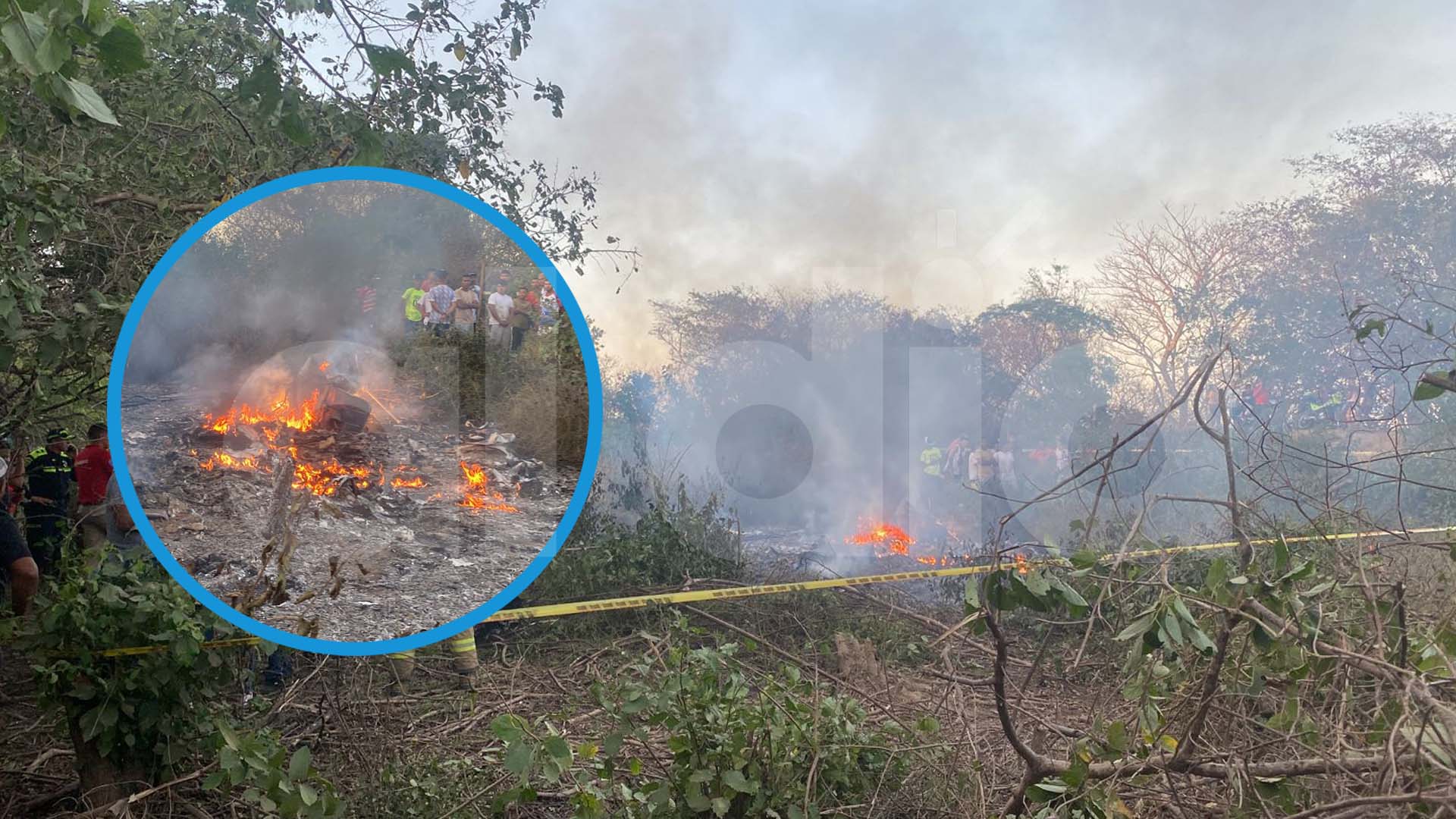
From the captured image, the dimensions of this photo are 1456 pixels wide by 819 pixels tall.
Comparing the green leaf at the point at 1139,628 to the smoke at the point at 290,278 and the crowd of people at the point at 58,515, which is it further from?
the crowd of people at the point at 58,515

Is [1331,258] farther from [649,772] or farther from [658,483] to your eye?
[649,772]

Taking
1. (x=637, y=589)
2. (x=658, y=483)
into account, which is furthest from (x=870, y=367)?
(x=637, y=589)

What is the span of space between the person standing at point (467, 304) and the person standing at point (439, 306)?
2 centimetres

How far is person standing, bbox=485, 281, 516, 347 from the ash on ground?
9.6 inches

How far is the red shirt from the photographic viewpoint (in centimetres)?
547

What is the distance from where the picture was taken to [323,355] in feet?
7.33

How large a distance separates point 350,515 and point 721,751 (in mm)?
1312

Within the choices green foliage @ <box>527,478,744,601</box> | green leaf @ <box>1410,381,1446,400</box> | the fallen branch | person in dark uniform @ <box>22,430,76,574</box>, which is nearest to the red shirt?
person in dark uniform @ <box>22,430,76,574</box>

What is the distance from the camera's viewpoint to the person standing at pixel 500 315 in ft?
8.34

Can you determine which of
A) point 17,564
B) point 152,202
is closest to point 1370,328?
point 152,202

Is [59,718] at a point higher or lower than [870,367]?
lower

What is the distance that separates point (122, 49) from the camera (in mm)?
1999

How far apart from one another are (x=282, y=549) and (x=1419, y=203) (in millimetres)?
18142

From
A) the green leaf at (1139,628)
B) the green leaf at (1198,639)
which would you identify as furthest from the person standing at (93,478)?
the green leaf at (1198,639)
